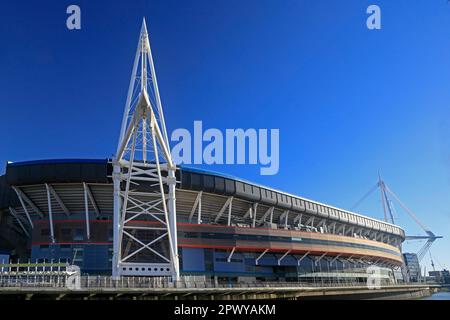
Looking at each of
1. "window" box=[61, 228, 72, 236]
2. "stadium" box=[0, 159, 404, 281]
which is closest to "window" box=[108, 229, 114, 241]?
"stadium" box=[0, 159, 404, 281]

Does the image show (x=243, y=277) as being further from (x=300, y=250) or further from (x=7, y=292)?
(x=7, y=292)

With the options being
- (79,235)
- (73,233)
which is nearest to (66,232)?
(73,233)

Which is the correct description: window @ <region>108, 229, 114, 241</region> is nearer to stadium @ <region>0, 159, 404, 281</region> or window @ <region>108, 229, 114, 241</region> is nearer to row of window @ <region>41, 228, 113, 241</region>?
row of window @ <region>41, 228, 113, 241</region>

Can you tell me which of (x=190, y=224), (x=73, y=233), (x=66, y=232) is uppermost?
(x=190, y=224)

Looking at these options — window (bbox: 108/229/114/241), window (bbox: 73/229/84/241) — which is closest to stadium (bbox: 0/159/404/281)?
window (bbox: 73/229/84/241)

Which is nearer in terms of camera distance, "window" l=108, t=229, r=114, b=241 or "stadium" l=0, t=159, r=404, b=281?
"stadium" l=0, t=159, r=404, b=281

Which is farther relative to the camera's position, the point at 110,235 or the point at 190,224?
the point at 190,224

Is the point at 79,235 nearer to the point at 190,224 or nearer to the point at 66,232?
the point at 66,232

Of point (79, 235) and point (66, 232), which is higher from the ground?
point (66, 232)

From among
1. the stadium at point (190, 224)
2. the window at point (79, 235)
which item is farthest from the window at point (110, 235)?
the window at point (79, 235)

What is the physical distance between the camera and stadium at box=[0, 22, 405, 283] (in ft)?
175

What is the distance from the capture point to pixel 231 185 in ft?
233

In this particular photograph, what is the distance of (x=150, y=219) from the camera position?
66.9 metres
